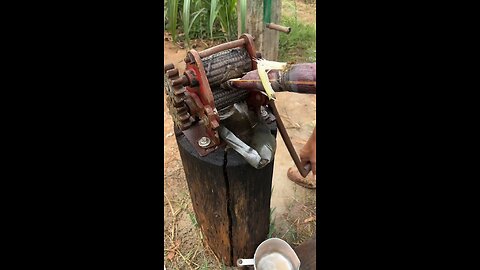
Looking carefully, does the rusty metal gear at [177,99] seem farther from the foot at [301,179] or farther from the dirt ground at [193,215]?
the foot at [301,179]

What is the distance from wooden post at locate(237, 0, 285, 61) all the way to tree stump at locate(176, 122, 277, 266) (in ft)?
4.26

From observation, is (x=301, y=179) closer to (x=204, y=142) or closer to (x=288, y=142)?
(x=288, y=142)

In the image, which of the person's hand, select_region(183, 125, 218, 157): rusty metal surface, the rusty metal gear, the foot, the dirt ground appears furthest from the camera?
the foot

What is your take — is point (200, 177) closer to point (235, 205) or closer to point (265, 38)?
point (235, 205)

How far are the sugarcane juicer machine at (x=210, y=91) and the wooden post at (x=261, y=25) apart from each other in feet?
4.31

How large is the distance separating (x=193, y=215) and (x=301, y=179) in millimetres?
A: 637

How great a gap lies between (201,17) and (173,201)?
191 cm

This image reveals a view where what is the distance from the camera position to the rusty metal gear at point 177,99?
133cm

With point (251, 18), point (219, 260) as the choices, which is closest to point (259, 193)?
point (219, 260)

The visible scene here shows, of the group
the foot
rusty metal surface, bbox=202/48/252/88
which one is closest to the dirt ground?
the foot

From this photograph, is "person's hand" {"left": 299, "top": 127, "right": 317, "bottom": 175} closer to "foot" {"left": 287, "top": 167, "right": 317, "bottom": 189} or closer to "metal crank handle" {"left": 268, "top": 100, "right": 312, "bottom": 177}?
"metal crank handle" {"left": 268, "top": 100, "right": 312, "bottom": 177}

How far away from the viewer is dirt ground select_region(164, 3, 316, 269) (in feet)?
6.63

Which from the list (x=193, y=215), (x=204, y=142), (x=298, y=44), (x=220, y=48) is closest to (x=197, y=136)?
(x=204, y=142)

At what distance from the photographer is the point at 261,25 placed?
274 cm
